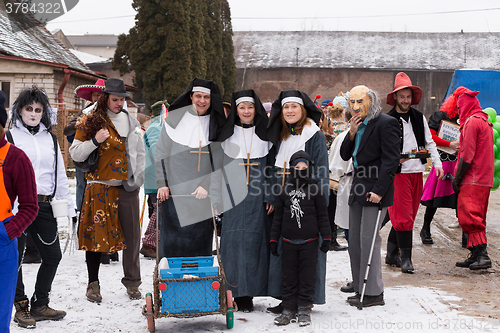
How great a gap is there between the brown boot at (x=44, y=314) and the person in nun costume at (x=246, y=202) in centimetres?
147

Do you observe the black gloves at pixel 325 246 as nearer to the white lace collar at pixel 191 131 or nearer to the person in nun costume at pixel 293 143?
the person in nun costume at pixel 293 143

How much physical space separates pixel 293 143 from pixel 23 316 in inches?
105

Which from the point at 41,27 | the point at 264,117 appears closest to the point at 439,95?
the point at 41,27

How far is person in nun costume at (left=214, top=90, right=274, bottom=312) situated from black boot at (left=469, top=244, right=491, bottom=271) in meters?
2.82

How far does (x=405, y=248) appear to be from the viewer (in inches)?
242

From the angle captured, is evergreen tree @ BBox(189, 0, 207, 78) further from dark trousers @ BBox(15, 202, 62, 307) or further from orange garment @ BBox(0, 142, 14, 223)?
orange garment @ BBox(0, 142, 14, 223)

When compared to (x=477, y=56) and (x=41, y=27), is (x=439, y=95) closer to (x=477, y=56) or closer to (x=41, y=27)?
(x=477, y=56)

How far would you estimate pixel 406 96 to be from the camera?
5941 mm

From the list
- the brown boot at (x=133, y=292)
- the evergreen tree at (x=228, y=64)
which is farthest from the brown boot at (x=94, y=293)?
the evergreen tree at (x=228, y=64)

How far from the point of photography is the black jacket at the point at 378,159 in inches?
192

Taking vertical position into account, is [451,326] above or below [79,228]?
below

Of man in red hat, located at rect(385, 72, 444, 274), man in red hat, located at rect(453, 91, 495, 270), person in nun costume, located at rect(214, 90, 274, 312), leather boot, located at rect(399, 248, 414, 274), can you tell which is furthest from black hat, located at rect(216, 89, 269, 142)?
man in red hat, located at rect(453, 91, 495, 270)

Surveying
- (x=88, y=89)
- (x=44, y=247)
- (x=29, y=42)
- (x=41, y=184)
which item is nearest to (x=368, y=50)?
(x=29, y=42)

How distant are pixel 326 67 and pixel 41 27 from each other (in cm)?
2656
